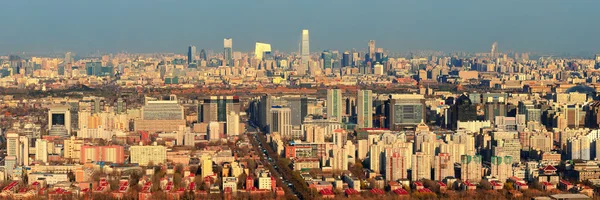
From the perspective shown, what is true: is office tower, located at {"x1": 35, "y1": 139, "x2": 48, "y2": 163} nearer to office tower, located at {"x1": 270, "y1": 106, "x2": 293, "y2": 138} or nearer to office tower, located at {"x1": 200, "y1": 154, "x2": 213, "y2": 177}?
office tower, located at {"x1": 200, "y1": 154, "x2": 213, "y2": 177}

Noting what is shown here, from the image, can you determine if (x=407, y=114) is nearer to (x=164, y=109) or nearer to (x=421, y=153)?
(x=164, y=109)

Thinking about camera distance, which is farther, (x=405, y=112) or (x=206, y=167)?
(x=405, y=112)

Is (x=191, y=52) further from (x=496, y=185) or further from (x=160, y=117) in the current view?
(x=496, y=185)

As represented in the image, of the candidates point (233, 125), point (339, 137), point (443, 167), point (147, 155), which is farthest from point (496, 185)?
point (233, 125)

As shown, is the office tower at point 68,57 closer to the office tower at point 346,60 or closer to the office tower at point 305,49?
the office tower at point 305,49

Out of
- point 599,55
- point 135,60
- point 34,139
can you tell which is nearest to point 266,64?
point 135,60
